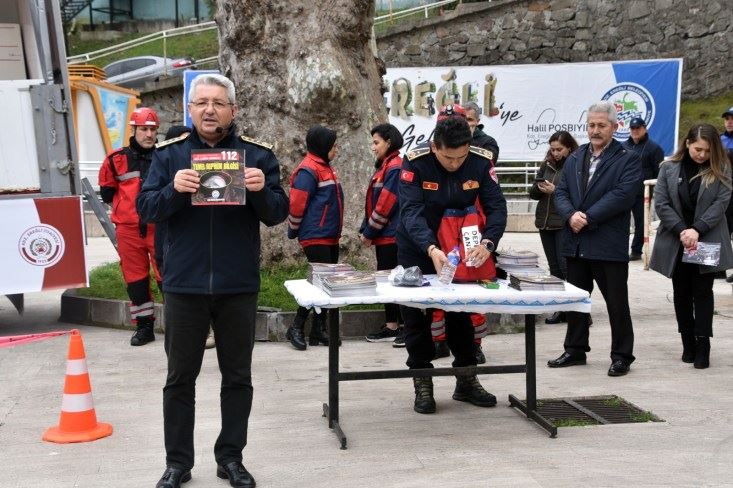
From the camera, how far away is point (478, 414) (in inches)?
249

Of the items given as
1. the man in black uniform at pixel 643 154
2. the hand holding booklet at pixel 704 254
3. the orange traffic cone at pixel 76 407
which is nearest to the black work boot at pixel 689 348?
the hand holding booklet at pixel 704 254

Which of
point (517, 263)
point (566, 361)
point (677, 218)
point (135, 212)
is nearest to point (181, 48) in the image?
point (135, 212)

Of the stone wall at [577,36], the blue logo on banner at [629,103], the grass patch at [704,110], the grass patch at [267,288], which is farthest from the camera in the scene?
the stone wall at [577,36]

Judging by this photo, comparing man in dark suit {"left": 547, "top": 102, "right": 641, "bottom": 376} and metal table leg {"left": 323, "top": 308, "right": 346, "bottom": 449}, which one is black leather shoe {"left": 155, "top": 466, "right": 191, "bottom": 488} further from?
man in dark suit {"left": 547, "top": 102, "right": 641, "bottom": 376}

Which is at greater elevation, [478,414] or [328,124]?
[328,124]

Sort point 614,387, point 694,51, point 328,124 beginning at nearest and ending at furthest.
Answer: point 614,387, point 328,124, point 694,51

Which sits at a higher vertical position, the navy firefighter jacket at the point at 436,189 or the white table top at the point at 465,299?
the navy firefighter jacket at the point at 436,189

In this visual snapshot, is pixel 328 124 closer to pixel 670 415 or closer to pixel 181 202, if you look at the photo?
pixel 670 415

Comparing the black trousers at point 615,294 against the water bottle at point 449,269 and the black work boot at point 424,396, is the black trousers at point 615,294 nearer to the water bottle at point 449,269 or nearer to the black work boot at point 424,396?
the black work boot at point 424,396

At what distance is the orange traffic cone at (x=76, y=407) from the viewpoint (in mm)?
5781

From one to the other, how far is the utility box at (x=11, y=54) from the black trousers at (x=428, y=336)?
5.40 metres

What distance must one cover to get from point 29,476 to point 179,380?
3.40 feet

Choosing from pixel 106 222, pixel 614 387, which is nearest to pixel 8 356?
pixel 106 222

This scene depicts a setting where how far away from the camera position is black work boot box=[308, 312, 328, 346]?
870cm
